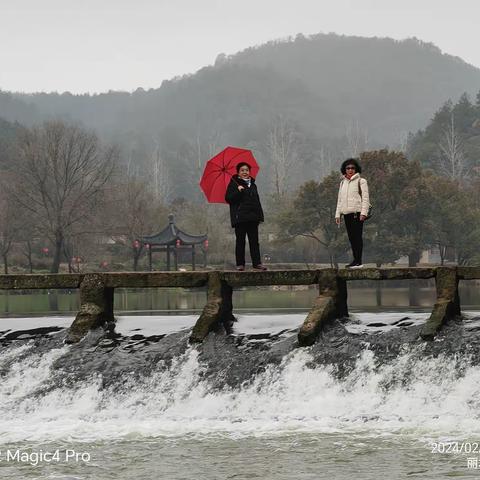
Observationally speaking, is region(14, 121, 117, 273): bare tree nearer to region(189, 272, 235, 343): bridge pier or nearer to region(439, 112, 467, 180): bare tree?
region(439, 112, 467, 180): bare tree

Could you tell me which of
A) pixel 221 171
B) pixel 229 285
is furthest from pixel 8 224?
pixel 229 285

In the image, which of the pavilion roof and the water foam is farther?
→ the pavilion roof

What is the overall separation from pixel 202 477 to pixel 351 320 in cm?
623

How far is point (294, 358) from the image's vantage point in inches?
511

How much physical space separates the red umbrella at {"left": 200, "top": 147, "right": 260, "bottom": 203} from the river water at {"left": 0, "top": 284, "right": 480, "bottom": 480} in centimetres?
251

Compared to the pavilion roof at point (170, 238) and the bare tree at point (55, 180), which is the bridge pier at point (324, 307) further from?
the pavilion roof at point (170, 238)

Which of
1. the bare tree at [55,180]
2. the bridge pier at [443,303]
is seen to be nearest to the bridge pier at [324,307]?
the bridge pier at [443,303]

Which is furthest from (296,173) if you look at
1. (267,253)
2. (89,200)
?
(89,200)

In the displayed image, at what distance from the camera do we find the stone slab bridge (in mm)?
13477

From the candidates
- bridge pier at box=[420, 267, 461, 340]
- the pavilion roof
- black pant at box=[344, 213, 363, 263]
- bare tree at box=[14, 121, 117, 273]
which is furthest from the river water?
the pavilion roof

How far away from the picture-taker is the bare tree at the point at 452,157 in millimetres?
96000

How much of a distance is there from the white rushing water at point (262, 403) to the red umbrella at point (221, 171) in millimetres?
3090

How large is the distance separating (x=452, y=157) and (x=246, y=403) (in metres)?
84.6

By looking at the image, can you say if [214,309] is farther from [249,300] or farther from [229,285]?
[249,300]
